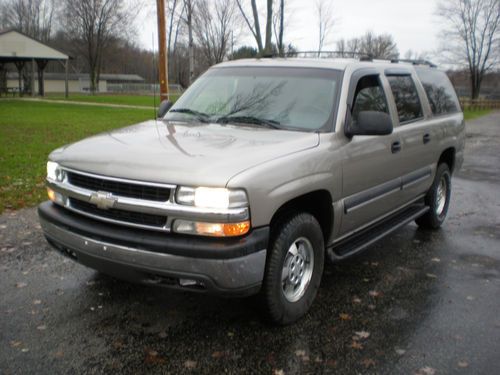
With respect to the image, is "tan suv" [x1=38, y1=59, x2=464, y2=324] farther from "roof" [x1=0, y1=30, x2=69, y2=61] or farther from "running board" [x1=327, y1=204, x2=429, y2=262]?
"roof" [x1=0, y1=30, x2=69, y2=61]

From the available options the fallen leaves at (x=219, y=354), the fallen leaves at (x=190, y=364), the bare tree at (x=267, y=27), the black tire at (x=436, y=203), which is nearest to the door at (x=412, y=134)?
the black tire at (x=436, y=203)

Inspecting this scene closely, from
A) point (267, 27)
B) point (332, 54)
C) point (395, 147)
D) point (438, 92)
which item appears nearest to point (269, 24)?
point (267, 27)

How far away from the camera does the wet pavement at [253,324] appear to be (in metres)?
3.24

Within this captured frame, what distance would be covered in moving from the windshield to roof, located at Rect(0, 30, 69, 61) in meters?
40.3

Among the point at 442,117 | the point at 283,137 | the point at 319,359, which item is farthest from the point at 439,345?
the point at 442,117

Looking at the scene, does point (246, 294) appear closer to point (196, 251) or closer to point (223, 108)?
point (196, 251)

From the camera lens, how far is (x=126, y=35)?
247 ft

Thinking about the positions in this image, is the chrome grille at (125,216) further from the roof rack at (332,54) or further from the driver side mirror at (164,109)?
the roof rack at (332,54)

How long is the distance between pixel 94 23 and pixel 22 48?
103 ft

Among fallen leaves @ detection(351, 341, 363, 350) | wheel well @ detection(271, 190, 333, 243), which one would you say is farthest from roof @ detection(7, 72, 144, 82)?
fallen leaves @ detection(351, 341, 363, 350)

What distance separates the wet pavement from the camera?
324cm

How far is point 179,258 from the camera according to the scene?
306 cm

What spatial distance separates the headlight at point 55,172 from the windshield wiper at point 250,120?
1349mm

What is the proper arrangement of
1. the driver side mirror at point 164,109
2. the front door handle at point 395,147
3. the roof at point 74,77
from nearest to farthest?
1. the front door handle at point 395,147
2. the driver side mirror at point 164,109
3. the roof at point 74,77
